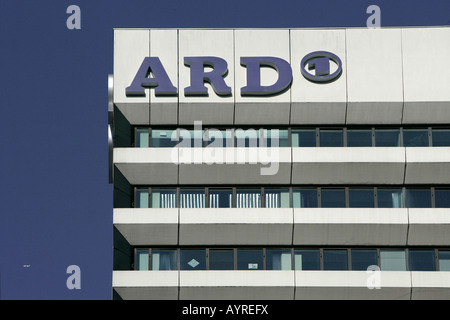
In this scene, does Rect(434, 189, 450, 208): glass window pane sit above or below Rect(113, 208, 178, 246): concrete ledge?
above

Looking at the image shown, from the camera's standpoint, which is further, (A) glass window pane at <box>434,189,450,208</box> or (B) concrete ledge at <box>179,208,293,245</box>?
(A) glass window pane at <box>434,189,450,208</box>

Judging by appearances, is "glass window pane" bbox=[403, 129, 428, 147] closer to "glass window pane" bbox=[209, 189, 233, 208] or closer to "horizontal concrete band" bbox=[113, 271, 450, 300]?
"horizontal concrete band" bbox=[113, 271, 450, 300]

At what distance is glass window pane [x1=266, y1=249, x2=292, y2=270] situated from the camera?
2189 inches

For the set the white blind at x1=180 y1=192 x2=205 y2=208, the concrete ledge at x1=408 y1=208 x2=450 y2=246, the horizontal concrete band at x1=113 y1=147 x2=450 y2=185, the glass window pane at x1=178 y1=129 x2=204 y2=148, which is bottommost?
the concrete ledge at x1=408 y1=208 x2=450 y2=246

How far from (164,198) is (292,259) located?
638 centimetres


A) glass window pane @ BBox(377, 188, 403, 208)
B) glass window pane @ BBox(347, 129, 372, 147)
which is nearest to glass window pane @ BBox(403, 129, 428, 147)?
glass window pane @ BBox(347, 129, 372, 147)

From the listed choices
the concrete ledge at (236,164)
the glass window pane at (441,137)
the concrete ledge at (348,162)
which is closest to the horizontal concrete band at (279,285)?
the concrete ledge at (236,164)

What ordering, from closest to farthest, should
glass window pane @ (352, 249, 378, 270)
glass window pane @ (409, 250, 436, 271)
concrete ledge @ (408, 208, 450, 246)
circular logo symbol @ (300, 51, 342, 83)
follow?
1. concrete ledge @ (408, 208, 450, 246)
2. glass window pane @ (352, 249, 378, 270)
3. glass window pane @ (409, 250, 436, 271)
4. circular logo symbol @ (300, 51, 342, 83)

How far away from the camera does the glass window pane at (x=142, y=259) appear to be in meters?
55.7

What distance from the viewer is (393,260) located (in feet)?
183

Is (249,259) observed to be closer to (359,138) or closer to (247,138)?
(247,138)

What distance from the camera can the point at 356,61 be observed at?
5634 centimetres
